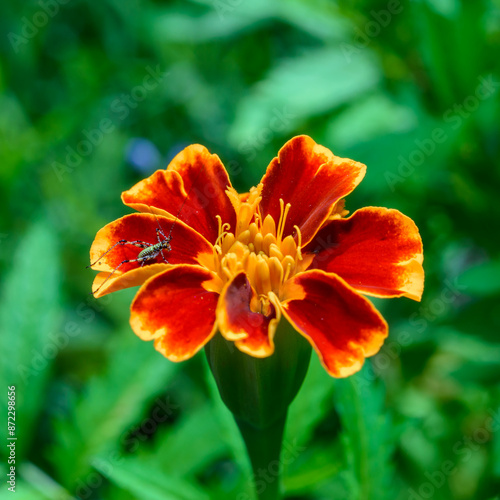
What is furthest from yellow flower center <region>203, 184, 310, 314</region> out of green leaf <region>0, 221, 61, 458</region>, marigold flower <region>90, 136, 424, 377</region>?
green leaf <region>0, 221, 61, 458</region>

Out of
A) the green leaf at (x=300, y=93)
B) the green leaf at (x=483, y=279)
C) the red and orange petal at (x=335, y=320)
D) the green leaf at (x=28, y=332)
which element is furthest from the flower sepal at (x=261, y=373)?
the green leaf at (x=300, y=93)

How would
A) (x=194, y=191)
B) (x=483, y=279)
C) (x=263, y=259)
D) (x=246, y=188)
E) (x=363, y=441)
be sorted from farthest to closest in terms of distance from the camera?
(x=246, y=188)
(x=483, y=279)
(x=363, y=441)
(x=194, y=191)
(x=263, y=259)

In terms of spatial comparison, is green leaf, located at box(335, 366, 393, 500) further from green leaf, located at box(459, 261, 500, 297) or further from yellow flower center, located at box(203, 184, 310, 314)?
Result: green leaf, located at box(459, 261, 500, 297)

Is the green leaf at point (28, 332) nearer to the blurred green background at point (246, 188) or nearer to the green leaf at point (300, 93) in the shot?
the blurred green background at point (246, 188)

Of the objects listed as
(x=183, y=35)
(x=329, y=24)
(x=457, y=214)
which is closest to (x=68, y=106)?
(x=183, y=35)

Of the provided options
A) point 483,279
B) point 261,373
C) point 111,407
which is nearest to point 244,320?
point 261,373

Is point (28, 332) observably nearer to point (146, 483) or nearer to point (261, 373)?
point (146, 483)

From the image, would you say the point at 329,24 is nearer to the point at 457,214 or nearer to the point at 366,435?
the point at 457,214
